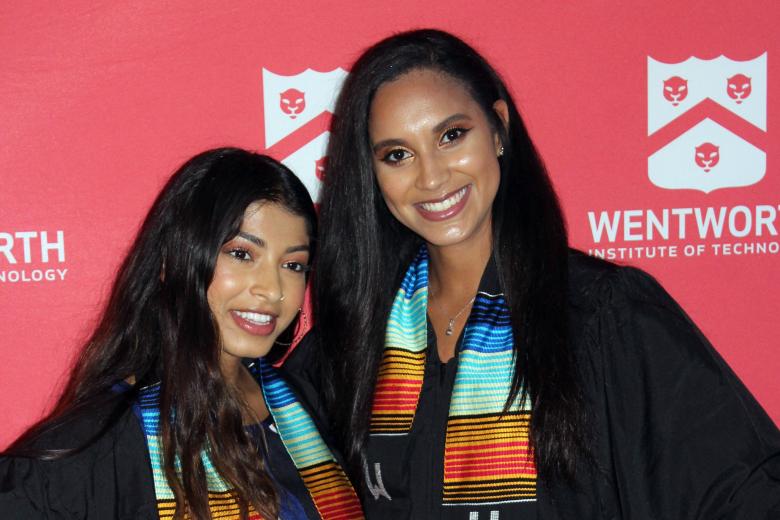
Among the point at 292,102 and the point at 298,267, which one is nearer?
the point at 298,267

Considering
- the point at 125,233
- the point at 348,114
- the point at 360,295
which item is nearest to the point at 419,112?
the point at 348,114

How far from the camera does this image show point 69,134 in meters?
2.30

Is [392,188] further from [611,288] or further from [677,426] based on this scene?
[677,426]

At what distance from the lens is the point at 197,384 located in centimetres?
191

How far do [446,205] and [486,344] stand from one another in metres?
0.32

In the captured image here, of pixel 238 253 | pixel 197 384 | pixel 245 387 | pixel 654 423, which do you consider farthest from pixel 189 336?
pixel 654 423

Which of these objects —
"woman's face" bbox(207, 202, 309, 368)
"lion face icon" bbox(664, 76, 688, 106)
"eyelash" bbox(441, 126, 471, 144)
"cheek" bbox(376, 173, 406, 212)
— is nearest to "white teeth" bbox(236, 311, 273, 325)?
"woman's face" bbox(207, 202, 309, 368)

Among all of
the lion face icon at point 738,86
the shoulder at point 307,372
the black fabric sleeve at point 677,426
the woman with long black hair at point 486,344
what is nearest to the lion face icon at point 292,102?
the woman with long black hair at point 486,344

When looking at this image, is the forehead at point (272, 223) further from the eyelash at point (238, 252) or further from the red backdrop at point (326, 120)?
the red backdrop at point (326, 120)

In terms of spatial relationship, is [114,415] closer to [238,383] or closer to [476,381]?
[238,383]

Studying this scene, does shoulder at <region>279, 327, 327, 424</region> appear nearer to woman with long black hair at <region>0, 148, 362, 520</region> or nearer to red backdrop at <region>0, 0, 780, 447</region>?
woman with long black hair at <region>0, 148, 362, 520</region>

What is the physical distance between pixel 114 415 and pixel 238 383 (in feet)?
1.29

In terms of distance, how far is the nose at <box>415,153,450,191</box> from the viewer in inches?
76.4

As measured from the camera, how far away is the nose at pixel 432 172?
76.4 inches
